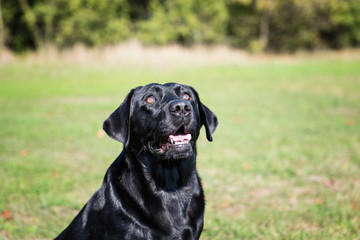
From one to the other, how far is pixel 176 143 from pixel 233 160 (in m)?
3.79

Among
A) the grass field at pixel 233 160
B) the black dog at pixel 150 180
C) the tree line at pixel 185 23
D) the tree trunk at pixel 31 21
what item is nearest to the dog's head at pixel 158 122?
the black dog at pixel 150 180

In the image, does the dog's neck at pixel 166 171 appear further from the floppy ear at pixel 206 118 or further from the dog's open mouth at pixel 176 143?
the floppy ear at pixel 206 118

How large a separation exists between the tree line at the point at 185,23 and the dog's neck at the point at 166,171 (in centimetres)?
2741

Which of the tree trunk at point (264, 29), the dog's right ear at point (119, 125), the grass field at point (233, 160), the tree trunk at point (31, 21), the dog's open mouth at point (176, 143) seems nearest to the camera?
the dog's open mouth at point (176, 143)

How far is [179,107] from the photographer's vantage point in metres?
2.90

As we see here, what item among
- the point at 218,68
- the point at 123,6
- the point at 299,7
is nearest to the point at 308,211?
the point at 218,68

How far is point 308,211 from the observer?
451 cm

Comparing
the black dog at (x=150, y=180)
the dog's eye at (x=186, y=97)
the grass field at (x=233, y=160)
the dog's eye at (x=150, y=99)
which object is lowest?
the grass field at (x=233, y=160)

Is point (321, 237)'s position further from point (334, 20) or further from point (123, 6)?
point (334, 20)

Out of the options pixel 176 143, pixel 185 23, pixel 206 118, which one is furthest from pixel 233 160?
pixel 185 23

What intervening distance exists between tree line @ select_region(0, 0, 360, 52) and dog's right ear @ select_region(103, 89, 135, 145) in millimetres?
27245

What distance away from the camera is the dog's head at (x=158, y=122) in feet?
9.59

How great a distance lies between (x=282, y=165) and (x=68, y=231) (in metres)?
4.22

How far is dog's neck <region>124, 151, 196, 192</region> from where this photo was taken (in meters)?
2.96
